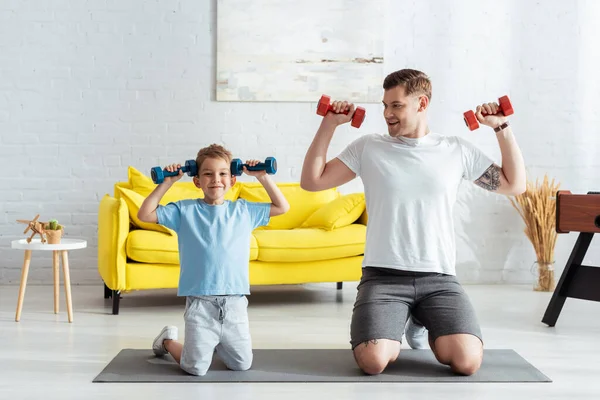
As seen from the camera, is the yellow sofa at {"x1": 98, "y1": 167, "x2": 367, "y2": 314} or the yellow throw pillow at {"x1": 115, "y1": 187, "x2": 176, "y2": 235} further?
the yellow throw pillow at {"x1": 115, "y1": 187, "x2": 176, "y2": 235}

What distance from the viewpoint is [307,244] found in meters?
4.74

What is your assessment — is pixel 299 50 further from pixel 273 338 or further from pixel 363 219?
pixel 273 338

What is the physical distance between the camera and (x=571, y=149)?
600cm

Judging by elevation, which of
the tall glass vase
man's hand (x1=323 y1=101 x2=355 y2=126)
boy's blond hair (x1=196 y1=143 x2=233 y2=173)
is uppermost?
man's hand (x1=323 y1=101 x2=355 y2=126)

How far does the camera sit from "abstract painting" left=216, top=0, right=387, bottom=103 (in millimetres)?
5695

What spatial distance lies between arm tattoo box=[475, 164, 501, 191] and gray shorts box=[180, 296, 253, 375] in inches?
44.4

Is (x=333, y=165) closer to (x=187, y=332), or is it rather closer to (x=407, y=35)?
(x=187, y=332)

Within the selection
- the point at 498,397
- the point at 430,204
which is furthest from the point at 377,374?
the point at 430,204

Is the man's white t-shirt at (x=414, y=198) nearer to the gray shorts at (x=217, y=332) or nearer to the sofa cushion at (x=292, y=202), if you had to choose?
the gray shorts at (x=217, y=332)

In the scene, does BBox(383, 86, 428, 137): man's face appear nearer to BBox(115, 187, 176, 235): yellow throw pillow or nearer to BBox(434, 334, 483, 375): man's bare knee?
BBox(434, 334, 483, 375): man's bare knee

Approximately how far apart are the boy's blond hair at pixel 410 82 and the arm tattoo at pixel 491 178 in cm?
40

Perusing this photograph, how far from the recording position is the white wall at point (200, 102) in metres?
5.65

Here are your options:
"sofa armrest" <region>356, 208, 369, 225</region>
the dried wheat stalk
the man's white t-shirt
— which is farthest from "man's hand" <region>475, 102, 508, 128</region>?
the dried wheat stalk

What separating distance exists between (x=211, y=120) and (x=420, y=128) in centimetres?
273
